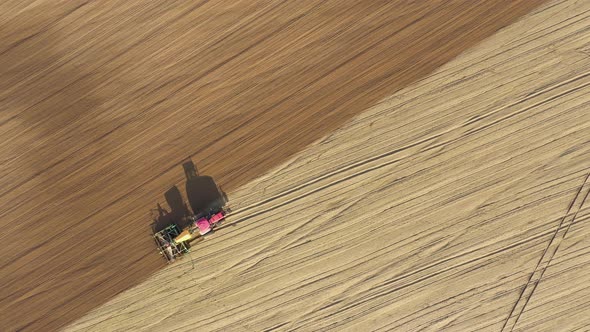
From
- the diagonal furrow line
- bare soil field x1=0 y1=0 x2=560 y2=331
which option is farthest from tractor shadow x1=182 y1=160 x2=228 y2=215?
the diagonal furrow line

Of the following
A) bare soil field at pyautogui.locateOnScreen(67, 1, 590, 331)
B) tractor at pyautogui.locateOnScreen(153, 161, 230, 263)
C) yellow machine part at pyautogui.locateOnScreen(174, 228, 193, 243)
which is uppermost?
tractor at pyautogui.locateOnScreen(153, 161, 230, 263)

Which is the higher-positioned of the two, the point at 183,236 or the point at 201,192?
the point at 201,192

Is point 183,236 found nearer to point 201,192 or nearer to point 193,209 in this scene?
point 193,209

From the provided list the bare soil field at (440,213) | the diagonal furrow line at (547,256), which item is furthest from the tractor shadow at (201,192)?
the diagonal furrow line at (547,256)

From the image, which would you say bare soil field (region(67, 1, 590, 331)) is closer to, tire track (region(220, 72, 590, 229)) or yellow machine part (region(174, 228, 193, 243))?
tire track (region(220, 72, 590, 229))

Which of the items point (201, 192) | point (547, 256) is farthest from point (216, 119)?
point (547, 256)

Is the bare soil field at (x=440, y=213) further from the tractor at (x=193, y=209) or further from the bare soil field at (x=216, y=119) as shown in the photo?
the tractor at (x=193, y=209)
